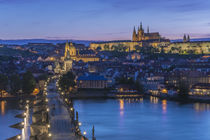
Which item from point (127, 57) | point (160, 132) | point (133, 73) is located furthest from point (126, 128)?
point (127, 57)

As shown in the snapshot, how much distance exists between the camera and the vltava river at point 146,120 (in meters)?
14.5

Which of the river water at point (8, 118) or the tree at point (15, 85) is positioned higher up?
the tree at point (15, 85)

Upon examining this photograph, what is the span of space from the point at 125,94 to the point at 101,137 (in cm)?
1463

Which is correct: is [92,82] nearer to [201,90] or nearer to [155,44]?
[201,90]

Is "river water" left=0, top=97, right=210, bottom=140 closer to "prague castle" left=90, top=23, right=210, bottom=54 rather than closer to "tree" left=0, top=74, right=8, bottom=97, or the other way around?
"tree" left=0, top=74, right=8, bottom=97

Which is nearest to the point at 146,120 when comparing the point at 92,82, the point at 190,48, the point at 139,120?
the point at 139,120

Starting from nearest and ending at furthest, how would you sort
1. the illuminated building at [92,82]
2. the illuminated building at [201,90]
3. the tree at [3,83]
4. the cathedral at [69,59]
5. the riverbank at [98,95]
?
the tree at [3,83]
the illuminated building at [201,90]
the riverbank at [98,95]
the illuminated building at [92,82]
the cathedral at [69,59]

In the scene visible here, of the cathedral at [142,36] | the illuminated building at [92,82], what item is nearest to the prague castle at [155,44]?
the cathedral at [142,36]

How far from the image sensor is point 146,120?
57.8 feet

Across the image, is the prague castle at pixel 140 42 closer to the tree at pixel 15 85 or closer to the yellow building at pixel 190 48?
the yellow building at pixel 190 48

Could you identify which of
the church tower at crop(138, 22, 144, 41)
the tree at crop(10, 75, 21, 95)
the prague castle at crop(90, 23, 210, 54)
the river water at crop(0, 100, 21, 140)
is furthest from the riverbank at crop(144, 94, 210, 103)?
the church tower at crop(138, 22, 144, 41)

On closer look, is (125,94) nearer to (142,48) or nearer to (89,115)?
(89,115)

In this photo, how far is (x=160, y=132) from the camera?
15.1m

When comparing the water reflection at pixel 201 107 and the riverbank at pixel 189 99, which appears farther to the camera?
the riverbank at pixel 189 99
